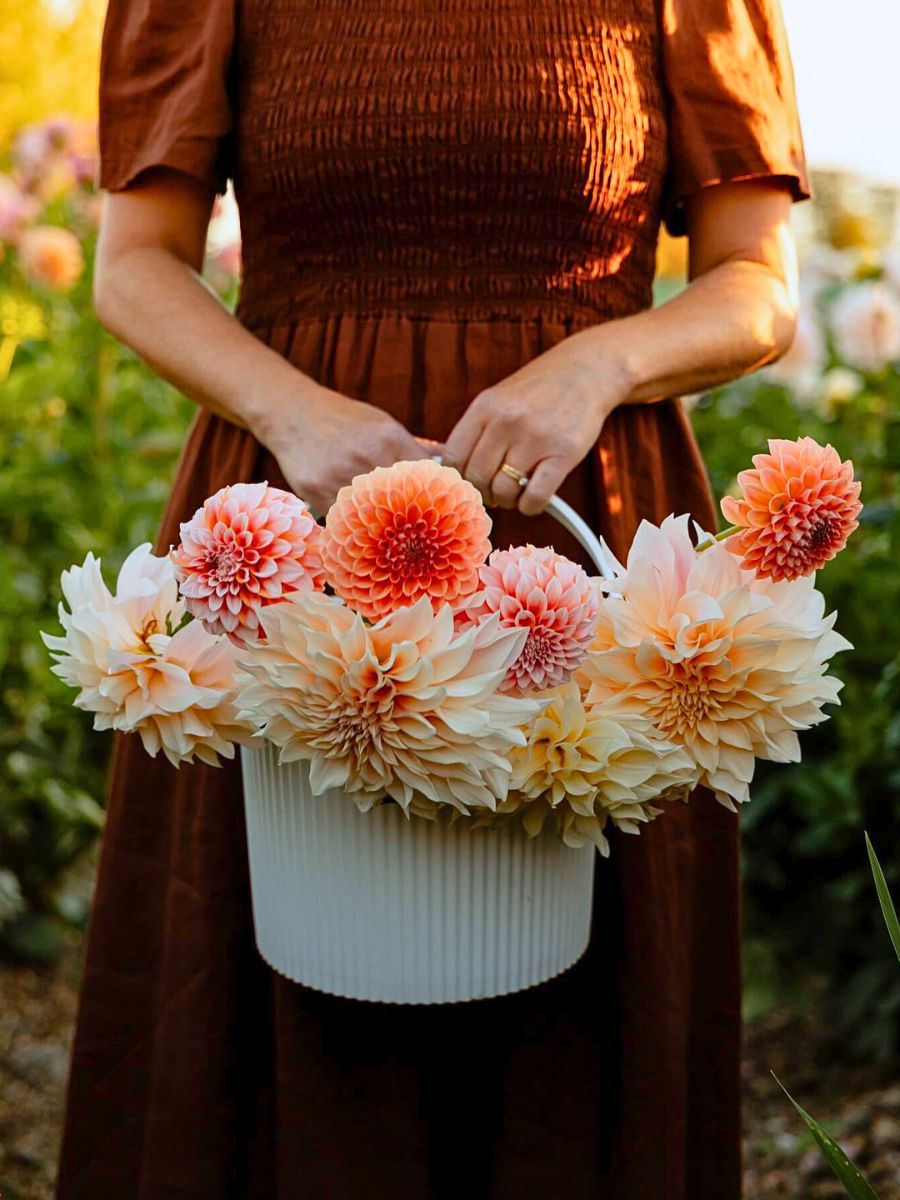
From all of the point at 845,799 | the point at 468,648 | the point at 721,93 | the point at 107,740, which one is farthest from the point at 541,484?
the point at 107,740

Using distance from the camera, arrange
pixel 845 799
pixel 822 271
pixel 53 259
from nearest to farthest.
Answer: pixel 845 799 < pixel 53 259 < pixel 822 271

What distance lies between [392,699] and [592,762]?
0.14 meters

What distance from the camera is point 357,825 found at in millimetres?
898

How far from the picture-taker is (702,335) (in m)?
1.22

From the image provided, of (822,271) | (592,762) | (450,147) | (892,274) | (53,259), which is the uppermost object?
(822,271)

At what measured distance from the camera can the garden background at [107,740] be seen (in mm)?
2271

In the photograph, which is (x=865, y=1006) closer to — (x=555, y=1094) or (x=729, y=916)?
(x=729, y=916)

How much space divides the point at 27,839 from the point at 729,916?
169 cm

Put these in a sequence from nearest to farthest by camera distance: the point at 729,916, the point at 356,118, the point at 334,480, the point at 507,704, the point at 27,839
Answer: the point at 507,704 → the point at 334,480 → the point at 356,118 → the point at 729,916 → the point at 27,839

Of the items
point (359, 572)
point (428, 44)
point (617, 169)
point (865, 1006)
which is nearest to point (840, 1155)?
point (359, 572)

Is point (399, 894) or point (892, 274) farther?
point (892, 274)

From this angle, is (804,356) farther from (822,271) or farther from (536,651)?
(536,651)

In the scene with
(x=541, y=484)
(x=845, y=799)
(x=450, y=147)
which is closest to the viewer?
(x=541, y=484)

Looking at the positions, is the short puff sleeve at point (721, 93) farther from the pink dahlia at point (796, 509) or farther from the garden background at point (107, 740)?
the garden background at point (107, 740)
